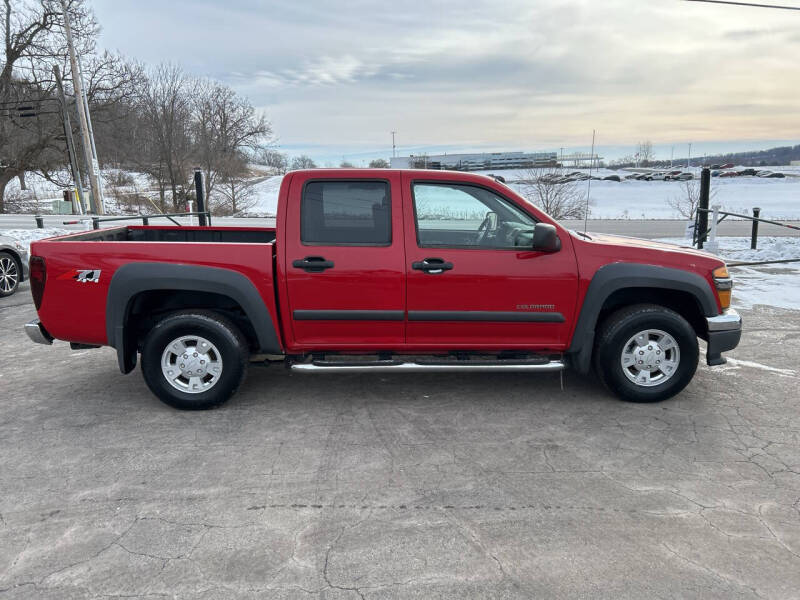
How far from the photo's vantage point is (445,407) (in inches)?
184

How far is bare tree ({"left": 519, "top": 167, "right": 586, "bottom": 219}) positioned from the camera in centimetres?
1688

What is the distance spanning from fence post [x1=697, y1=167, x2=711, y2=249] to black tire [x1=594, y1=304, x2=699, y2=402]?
8879mm

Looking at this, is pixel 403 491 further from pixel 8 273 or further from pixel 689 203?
pixel 689 203

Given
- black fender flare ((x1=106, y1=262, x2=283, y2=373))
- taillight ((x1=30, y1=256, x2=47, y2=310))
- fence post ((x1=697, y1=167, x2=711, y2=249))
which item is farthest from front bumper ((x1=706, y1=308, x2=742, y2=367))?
fence post ((x1=697, y1=167, x2=711, y2=249))

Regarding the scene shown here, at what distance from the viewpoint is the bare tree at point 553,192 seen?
16875 mm

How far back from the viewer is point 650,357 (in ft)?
15.3

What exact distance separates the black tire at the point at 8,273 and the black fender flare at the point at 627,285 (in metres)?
8.53

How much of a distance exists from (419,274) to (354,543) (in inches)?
82.2

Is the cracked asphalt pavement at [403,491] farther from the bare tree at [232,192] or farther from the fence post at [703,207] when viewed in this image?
the bare tree at [232,192]

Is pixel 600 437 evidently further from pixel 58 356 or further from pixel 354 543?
pixel 58 356

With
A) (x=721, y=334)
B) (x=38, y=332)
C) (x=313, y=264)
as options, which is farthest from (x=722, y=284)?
(x=38, y=332)

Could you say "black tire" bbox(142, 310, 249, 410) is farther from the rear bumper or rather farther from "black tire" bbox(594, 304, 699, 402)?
"black tire" bbox(594, 304, 699, 402)

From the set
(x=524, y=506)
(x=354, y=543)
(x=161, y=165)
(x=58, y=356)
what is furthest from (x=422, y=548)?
(x=161, y=165)

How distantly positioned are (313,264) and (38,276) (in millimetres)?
2139
